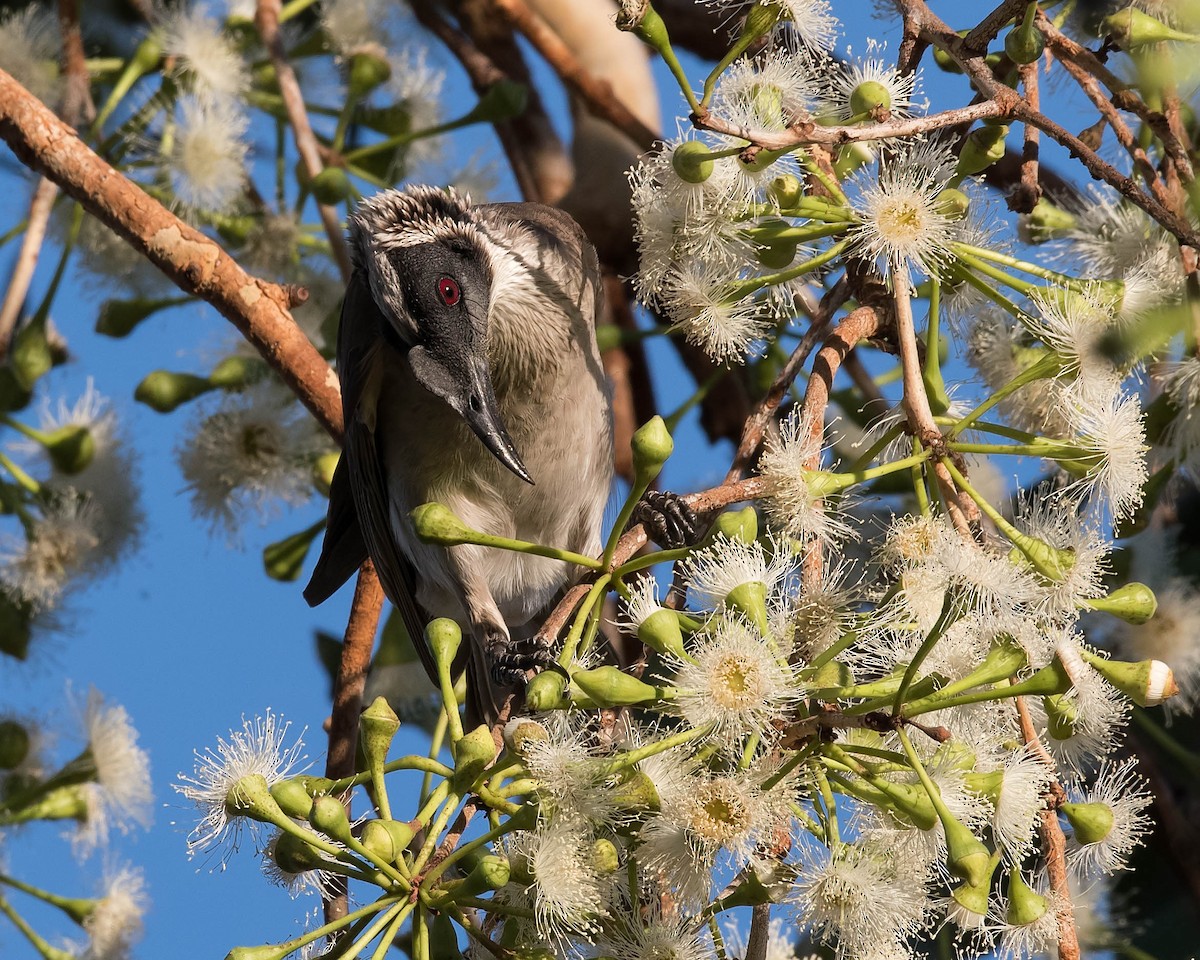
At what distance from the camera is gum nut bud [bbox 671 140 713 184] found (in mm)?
2137

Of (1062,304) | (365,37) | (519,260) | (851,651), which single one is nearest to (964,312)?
(1062,304)

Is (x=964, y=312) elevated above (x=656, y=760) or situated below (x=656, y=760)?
above

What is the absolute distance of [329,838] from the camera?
6.31ft

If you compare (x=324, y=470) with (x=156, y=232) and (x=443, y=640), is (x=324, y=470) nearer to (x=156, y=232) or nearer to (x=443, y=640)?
(x=156, y=232)

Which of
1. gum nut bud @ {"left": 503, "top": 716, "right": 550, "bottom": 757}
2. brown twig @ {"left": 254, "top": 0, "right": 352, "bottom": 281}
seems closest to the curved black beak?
brown twig @ {"left": 254, "top": 0, "right": 352, "bottom": 281}

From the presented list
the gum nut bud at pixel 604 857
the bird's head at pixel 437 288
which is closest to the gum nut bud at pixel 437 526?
the gum nut bud at pixel 604 857

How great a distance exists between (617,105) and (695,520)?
1728mm

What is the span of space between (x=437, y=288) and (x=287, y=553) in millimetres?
865

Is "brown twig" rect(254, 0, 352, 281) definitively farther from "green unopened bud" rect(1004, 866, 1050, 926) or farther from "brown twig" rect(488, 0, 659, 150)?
"green unopened bud" rect(1004, 866, 1050, 926)

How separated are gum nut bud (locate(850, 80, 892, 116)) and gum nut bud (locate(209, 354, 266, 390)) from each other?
210cm

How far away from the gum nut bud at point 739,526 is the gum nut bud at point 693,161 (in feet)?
1.64

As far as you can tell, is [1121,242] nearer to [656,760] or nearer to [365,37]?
[656,760]

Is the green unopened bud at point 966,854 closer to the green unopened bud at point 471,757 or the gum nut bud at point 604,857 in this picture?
the gum nut bud at point 604,857

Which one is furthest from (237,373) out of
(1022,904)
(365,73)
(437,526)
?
(1022,904)
